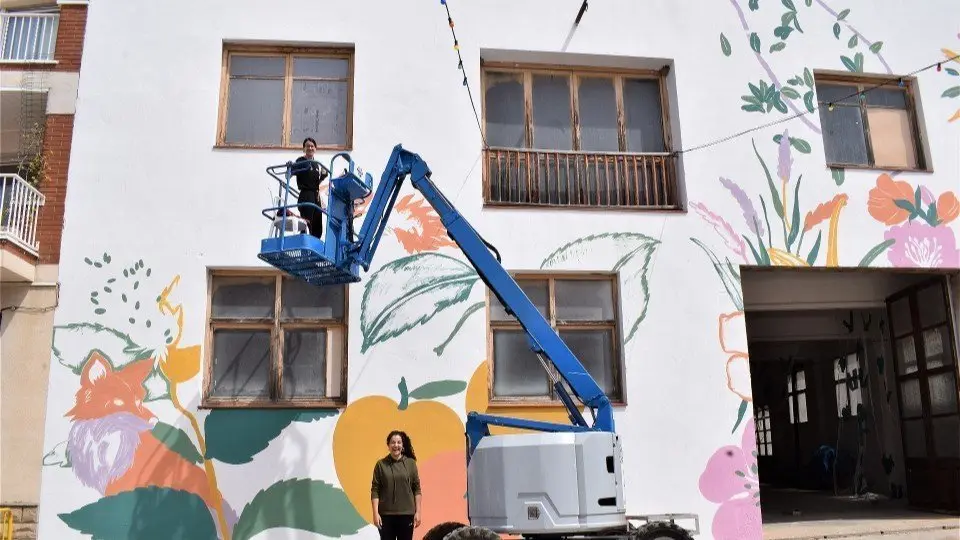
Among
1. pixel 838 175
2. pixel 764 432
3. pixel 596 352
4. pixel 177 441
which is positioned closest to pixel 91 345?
pixel 177 441

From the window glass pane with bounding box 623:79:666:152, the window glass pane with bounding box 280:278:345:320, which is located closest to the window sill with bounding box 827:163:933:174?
the window glass pane with bounding box 623:79:666:152

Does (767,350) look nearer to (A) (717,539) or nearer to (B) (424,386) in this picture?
(A) (717,539)

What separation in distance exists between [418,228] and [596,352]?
9.31 feet

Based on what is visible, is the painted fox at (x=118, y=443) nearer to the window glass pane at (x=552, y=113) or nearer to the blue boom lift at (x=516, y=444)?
the blue boom lift at (x=516, y=444)

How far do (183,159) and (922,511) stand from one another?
38.1ft

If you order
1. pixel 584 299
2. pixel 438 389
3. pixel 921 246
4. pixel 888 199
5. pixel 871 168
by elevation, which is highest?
pixel 871 168

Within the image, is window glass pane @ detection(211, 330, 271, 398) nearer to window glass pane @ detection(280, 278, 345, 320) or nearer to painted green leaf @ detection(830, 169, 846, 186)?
window glass pane @ detection(280, 278, 345, 320)

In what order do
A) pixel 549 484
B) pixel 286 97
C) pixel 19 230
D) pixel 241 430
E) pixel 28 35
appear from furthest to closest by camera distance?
pixel 28 35, pixel 286 97, pixel 19 230, pixel 241 430, pixel 549 484

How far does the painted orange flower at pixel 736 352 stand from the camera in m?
10.4

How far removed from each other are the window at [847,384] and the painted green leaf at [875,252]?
5421mm

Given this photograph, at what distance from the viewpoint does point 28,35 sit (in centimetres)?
1105

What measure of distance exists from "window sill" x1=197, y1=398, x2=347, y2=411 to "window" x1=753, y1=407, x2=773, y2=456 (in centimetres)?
1520

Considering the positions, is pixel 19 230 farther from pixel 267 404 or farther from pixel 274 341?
pixel 267 404

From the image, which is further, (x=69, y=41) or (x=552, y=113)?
(x=552, y=113)
